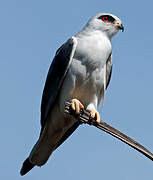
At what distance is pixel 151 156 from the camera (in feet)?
11.9

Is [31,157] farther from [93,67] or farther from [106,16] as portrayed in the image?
[106,16]

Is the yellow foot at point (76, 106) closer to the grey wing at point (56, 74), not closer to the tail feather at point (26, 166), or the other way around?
the grey wing at point (56, 74)

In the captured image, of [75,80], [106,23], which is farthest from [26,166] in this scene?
[106,23]

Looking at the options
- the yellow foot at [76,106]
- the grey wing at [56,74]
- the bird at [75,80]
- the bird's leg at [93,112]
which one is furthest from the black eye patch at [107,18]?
the yellow foot at [76,106]

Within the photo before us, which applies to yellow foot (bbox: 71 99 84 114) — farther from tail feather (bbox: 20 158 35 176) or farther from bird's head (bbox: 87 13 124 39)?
bird's head (bbox: 87 13 124 39)

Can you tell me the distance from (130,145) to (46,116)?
2643 mm

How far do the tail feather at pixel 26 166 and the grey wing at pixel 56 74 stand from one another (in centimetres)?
63

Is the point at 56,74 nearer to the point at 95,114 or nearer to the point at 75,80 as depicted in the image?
the point at 75,80

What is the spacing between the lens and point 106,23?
6.51 metres

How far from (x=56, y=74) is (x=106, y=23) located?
1.06 meters

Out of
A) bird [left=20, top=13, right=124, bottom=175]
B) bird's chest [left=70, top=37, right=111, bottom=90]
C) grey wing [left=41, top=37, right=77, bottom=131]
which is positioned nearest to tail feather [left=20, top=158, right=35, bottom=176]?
bird [left=20, top=13, right=124, bottom=175]

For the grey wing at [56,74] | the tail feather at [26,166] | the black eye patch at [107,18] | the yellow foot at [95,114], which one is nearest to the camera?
the yellow foot at [95,114]

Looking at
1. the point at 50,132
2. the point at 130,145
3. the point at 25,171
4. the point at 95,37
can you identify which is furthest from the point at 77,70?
the point at 130,145

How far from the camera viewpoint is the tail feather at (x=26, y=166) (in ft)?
18.9
